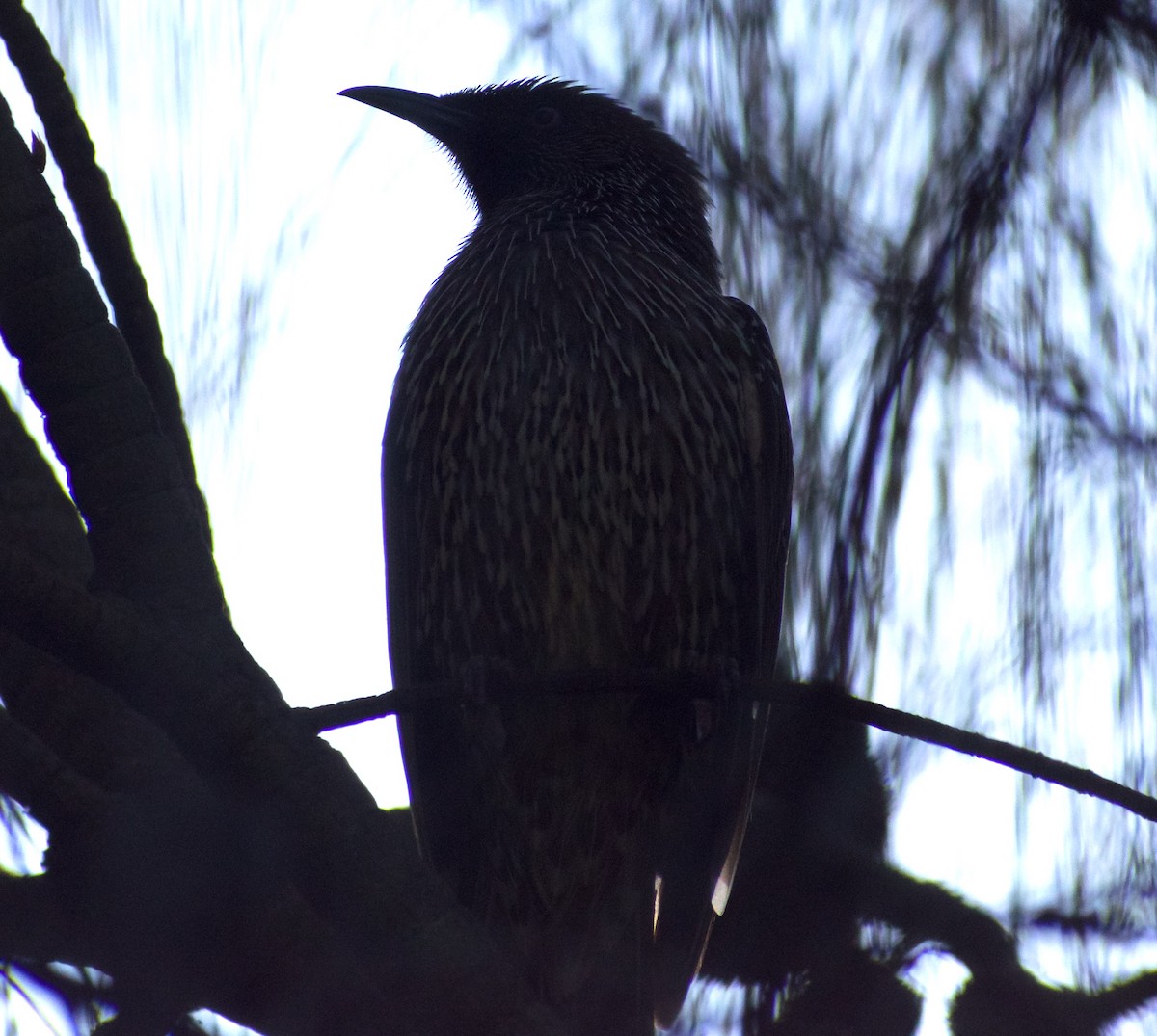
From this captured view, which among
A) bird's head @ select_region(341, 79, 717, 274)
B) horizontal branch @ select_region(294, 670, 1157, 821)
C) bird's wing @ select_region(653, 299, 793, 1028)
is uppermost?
bird's head @ select_region(341, 79, 717, 274)

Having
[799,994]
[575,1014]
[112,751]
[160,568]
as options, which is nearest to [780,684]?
[799,994]

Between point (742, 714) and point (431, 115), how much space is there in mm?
2087

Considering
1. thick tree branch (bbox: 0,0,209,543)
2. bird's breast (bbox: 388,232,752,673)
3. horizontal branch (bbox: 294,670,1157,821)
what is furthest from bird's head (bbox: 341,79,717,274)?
horizontal branch (bbox: 294,670,1157,821)

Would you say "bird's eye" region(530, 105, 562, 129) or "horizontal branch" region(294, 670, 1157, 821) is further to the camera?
"bird's eye" region(530, 105, 562, 129)

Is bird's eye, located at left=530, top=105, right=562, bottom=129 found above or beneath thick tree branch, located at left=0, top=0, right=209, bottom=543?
above

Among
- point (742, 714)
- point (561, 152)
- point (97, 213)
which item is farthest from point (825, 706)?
point (561, 152)

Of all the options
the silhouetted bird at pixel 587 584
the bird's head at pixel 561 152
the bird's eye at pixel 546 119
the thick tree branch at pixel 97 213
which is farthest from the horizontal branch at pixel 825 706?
the bird's eye at pixel 546 119

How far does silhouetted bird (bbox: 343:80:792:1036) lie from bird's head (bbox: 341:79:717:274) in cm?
58

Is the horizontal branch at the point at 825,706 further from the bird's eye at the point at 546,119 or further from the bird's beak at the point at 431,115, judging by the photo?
the bird's eye at the point at 546,119

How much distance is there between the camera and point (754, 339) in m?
3.49

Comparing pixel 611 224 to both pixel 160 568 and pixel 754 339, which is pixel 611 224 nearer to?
pixel 754 339

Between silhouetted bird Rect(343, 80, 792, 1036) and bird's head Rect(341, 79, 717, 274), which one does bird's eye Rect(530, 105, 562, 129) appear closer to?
bird's head Rect(341, 79, 717, 274)

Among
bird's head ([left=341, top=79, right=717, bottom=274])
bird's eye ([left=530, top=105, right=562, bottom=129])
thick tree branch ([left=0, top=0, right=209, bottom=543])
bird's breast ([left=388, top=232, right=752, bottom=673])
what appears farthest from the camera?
bird's eye ([left=530, top=105, right=562, bottom=129])

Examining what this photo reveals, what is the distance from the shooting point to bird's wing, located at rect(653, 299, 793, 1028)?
325 centimetres
